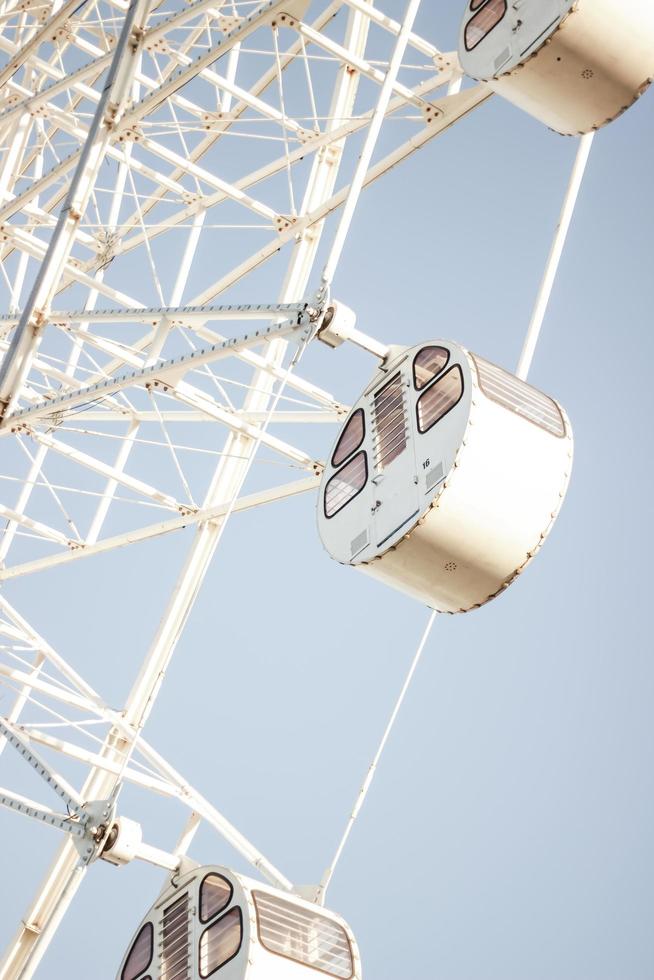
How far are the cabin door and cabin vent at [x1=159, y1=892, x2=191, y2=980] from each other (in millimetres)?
3795

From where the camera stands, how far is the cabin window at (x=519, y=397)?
12812 millimetres

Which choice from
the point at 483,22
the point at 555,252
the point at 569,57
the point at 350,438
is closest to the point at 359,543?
the point at 350,438

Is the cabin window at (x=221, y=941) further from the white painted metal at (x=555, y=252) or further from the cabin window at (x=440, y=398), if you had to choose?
the white painted metal at (x=555, y=252)

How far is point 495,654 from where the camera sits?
201 feet

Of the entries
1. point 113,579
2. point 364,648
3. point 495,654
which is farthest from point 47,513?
point 495,654

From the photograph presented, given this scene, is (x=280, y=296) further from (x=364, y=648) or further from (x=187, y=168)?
(x=364, y=648)

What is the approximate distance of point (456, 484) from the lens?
40.2 feet

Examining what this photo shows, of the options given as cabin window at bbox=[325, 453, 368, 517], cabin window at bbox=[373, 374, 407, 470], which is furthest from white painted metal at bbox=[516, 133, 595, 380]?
cabin window at bbox=[325, 453, 368, 517]

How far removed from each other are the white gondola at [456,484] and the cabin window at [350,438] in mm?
440

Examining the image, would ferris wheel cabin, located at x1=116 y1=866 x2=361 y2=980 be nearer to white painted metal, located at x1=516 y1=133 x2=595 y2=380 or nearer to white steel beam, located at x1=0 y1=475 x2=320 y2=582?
white steel beam, located at x1=0 y1=475 x2=320 y2=582

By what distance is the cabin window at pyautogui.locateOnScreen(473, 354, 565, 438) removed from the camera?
12.8 m

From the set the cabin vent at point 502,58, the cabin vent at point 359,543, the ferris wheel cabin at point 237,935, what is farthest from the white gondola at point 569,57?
the ferris wheel cabin at point 237,935

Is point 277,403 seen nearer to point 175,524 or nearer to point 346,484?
point 175,524

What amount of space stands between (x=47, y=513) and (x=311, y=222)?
30148 mm
